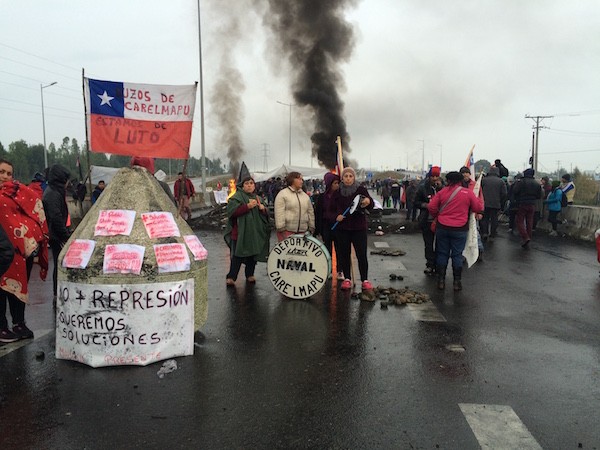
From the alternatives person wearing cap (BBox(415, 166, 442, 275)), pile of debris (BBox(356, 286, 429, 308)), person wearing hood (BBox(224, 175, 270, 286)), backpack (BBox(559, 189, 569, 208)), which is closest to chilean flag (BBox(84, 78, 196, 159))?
person wearing hood (BBox(224, 175, 270, 286))

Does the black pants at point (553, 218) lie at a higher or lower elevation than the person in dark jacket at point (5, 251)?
lower

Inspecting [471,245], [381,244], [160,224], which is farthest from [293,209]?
[381,244]

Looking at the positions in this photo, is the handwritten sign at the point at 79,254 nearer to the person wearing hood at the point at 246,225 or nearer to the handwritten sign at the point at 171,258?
the handwritten sign at the point at 171,258

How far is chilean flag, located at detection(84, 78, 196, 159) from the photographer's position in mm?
5082

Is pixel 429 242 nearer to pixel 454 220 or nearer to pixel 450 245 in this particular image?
pixel 450 245

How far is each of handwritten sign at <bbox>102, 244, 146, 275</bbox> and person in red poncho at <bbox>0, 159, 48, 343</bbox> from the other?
1.23m

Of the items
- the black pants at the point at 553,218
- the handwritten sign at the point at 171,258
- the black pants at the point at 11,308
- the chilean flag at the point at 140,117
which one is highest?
the chilean flag at the point at 140,117

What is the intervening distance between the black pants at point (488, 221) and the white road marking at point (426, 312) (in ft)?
21.7

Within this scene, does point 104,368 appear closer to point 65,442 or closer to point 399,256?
point 65,442

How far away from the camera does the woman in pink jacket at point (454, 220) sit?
7.34m

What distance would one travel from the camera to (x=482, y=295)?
7109 millimetres

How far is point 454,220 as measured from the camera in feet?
24.1

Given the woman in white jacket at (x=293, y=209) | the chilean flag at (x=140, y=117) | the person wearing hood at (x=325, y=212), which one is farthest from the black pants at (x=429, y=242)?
the chilean flag at (x=140, y=117)

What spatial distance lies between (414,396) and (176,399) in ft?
5.78
